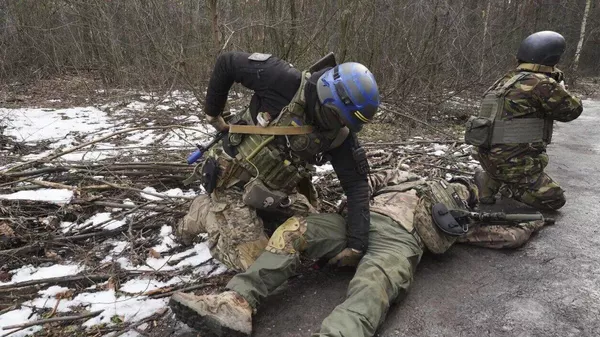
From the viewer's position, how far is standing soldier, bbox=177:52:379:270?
2.56 meters

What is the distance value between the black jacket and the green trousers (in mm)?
124

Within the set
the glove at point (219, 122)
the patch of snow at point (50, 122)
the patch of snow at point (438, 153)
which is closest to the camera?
the glove at point (219, 122)

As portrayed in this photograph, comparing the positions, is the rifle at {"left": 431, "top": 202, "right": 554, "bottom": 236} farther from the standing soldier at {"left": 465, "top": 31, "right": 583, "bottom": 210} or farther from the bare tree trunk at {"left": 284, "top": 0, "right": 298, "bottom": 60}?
the bare tree trunk at {"left": 284, "top": 0, "right": 298, "bottom": 60}

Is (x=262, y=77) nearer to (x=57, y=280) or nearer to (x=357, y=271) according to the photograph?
(x=357, y=271)

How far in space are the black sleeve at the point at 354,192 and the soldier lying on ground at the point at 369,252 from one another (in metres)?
0.08

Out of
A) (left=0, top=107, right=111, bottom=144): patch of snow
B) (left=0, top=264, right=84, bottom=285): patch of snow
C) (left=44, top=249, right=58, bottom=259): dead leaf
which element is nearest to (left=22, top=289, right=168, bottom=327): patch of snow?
(left=0, top=264, right=84, bottom=285): patch of snow

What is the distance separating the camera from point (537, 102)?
11.8 ft

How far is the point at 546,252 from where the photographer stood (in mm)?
3072

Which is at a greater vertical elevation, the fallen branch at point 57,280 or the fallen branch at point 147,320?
the fallen branch at point 57,280

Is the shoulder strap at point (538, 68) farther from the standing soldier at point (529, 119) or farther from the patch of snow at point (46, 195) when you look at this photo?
the patch of snow at point (46, 195)

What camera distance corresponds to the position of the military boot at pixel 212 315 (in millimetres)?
1996

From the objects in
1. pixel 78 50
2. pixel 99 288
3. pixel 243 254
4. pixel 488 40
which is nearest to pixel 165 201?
pixel 99 288

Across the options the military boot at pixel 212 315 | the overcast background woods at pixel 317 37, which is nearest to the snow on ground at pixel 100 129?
the overcast background woods at pixel 317 37

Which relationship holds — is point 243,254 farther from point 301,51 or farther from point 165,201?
point 301,51
